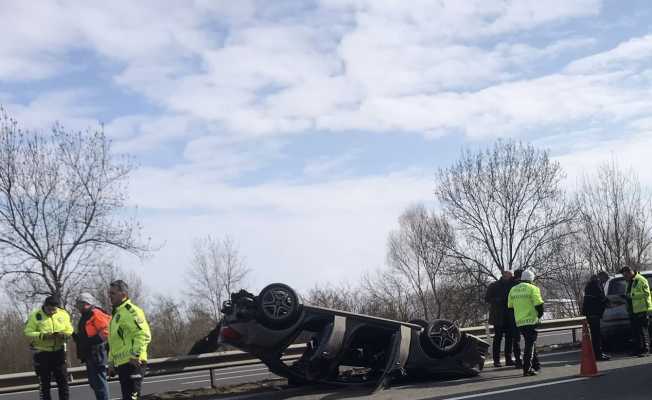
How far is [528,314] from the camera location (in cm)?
1177

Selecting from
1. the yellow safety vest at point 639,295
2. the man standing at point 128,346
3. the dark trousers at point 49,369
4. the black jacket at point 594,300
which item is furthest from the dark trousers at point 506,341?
the dark trousers at point 49,369

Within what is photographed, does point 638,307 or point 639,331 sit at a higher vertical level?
point 638,307

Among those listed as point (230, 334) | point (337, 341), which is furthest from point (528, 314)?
point (230, 334)

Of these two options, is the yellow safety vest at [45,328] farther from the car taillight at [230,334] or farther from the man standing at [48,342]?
the car taillight at [230,334]

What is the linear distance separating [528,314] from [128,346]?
21.3 ft

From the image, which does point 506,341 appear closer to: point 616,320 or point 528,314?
point 528,314

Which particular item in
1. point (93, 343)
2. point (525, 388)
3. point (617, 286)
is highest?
point (93, 343)

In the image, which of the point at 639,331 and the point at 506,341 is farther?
the point at 639,331

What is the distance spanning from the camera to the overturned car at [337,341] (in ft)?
33.3

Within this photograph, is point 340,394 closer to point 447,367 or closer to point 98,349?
point 447,367

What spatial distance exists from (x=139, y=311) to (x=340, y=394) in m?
3.43

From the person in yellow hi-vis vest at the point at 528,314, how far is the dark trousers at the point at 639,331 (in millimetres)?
2880

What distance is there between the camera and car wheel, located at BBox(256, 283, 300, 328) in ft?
33.3

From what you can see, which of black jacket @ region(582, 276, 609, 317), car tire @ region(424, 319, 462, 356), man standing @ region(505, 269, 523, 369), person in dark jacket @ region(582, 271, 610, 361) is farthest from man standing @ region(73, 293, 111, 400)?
black jacket @ region(582, 276, 609, 317)
